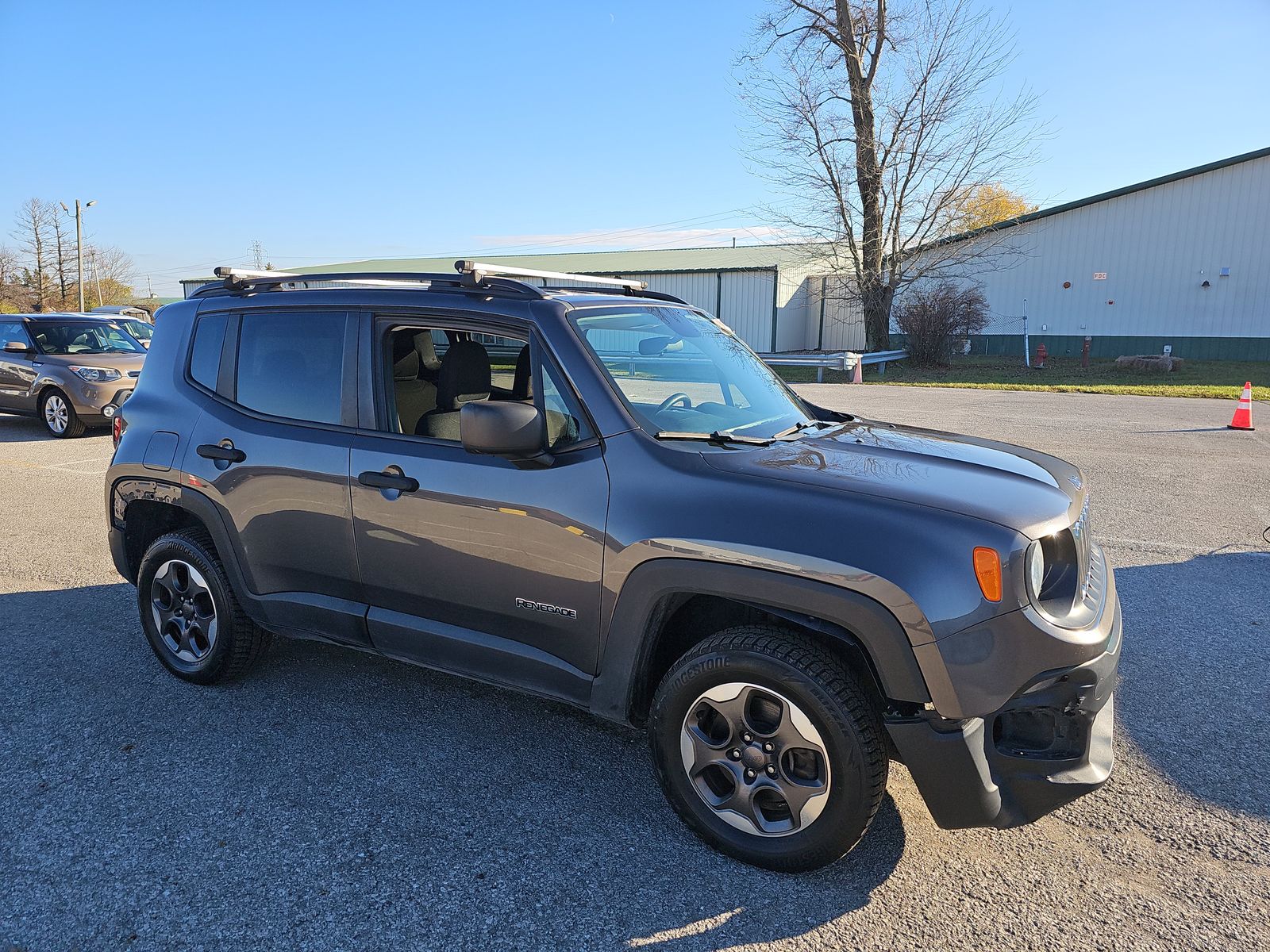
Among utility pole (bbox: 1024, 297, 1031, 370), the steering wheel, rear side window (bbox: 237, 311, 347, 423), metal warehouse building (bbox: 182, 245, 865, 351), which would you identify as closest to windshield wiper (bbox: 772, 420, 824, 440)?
the steering wheel

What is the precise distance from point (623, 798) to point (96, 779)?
205 cm

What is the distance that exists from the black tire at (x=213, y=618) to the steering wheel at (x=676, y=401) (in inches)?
88.6

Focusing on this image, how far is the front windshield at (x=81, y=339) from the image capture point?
1290 cm

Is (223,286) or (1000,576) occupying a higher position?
(223,286)

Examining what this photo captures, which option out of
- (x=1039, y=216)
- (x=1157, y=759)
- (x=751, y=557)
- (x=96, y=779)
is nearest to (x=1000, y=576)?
(x=751, y=557)

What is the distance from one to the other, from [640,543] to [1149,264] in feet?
112

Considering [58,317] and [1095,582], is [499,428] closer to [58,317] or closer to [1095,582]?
[1095,582]

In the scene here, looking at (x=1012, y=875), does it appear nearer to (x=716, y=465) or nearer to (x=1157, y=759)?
(x=1157, y=759)

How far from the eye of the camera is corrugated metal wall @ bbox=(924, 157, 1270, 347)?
29.1 m

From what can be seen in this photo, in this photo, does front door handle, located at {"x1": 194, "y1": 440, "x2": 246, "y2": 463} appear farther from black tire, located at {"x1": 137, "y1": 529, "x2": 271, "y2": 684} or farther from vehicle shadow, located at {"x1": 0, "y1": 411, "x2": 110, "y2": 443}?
vehicle shadow, located at {"x1": 0, "y1": 411, "x2": 110, "y2": 443}

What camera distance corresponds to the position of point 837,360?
903 inches

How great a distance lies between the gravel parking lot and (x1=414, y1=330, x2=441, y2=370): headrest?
1570 mm

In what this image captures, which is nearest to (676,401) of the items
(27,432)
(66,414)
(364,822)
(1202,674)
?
(364,822)

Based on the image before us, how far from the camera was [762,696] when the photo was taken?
8.96ft
